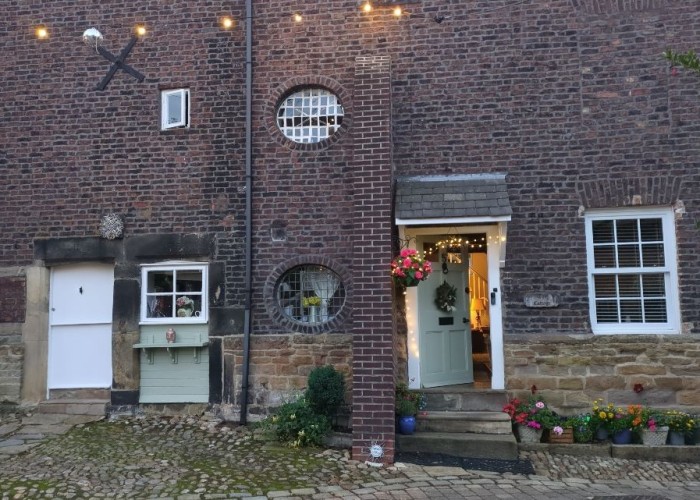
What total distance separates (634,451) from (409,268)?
3398 mm

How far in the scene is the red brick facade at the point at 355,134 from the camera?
760 cm

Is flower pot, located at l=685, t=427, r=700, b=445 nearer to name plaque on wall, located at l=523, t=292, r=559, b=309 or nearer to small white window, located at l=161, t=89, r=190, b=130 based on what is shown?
name plaque on wall, located at l=523, t=292, r=559, b=309

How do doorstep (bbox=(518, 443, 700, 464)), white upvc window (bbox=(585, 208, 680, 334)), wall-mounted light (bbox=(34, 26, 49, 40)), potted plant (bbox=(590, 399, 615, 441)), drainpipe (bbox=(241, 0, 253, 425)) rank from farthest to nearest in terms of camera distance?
wall-mounted light (bbox=(34, 26, 49, 40))
drainpipe (bbox=(241, 0, 253, 425))
white upvc window (bbox=(585, 208, 680, 334))
potted plant (bbox=(590, 399, 615, 441))
doorstep (bbox=(518, 443, 700, 464))

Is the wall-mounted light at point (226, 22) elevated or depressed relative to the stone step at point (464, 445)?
elevated

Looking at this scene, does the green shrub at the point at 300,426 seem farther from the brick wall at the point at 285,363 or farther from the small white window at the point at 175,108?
the small white window at the point at 175,108

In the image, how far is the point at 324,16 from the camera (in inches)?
333

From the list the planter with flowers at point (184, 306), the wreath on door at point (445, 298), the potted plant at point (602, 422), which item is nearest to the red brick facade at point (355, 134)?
the planter with flowers at point (184, 306)

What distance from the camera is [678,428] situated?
6906 millimetres

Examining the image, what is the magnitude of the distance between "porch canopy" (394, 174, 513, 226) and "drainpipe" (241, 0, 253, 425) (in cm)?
213

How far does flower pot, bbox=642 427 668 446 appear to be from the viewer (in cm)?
685

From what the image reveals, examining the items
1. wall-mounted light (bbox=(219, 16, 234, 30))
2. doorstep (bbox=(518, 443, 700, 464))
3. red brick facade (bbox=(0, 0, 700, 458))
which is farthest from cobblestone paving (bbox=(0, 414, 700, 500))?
wall-mounted light (bbox=(219, 16, 234, 30))

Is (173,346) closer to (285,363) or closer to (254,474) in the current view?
(285,363)

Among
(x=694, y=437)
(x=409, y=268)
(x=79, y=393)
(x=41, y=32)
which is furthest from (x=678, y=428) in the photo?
(x=41, y=32)

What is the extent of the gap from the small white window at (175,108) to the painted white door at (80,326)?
92.8 inches
